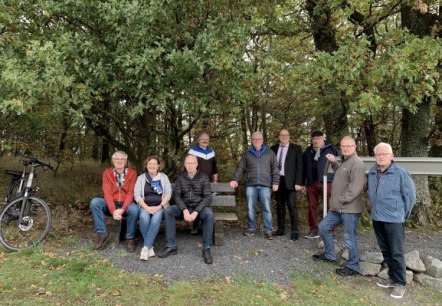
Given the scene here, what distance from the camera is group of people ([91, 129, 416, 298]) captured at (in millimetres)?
4668

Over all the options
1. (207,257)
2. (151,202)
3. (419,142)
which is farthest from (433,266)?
(151,202)

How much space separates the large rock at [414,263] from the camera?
511 cm

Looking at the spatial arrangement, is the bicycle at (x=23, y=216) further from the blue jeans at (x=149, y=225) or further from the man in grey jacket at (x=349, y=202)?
the man in grey jacket at (x=349, y=202)

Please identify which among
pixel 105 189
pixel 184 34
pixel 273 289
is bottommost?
pixel 273 289

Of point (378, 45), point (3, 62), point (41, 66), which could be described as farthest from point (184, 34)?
point (378, 45)

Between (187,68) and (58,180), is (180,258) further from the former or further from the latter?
(58,180)

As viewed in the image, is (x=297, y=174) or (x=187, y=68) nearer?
(x=187, y=68)

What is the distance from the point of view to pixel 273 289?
4.67 meters

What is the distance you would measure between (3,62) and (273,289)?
16.3 feet

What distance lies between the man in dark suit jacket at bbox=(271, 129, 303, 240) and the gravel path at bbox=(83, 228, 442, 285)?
28cm

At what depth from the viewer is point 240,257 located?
221 inches

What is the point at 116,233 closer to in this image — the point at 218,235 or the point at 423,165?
the point at 218,235

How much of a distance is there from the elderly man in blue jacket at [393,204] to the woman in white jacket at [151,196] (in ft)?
10.1

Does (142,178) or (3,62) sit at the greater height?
(3,62)
